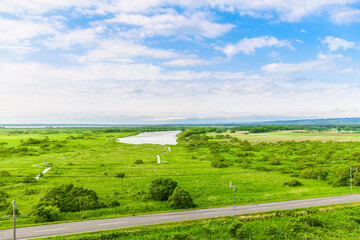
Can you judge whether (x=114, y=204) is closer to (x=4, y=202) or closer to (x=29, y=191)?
(x=4, y=202)

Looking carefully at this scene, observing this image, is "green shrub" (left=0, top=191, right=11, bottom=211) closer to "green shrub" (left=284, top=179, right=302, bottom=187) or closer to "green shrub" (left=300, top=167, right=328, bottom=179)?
"green shrub" (left=284, top=179, right=302, bottom=187)

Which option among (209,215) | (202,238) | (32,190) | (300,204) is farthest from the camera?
(32,190)

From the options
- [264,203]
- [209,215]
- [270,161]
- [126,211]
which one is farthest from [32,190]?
[270,161]

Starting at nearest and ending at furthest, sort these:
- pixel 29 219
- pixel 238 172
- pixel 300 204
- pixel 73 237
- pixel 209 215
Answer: pixel 73 237 → pixel 29 219 → pixel 209 215 → pixel 300 204 → pixel 238 172

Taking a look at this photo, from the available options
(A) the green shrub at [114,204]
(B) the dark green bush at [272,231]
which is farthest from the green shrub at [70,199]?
(B) the dark green bush at [272,231]

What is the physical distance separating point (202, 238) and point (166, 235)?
5076 mm

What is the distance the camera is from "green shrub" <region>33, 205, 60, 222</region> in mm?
32750

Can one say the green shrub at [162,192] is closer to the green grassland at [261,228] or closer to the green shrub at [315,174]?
the green grassland at [261,228]

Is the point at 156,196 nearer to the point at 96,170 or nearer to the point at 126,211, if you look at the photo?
the point at 126,211

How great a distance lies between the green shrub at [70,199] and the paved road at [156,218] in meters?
5.34

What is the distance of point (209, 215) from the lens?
3544 cm

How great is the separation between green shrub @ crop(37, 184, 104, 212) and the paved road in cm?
534

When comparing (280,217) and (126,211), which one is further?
(126,211)

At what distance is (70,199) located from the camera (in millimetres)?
38312
